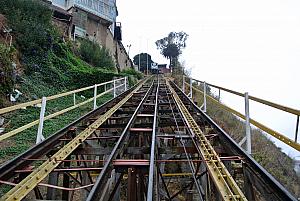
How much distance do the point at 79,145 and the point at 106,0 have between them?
36578mm

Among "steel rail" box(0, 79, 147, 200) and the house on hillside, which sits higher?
the house on hillside

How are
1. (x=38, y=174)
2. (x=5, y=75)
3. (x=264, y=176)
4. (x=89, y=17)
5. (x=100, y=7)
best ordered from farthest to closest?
(x=100, y=7) → (x=89, y=17) → (x=5, y=75) → (x=38, y=174) → (x=264, y=176)

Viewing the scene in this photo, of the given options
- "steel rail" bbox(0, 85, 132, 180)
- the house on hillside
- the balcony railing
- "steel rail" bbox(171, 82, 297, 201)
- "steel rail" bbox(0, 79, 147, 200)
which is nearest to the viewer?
"steel rail" bbox(171, 82, 297, 201)

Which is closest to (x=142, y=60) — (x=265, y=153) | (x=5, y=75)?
(x=5, y=75)

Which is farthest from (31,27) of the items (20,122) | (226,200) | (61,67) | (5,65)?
(226,200)

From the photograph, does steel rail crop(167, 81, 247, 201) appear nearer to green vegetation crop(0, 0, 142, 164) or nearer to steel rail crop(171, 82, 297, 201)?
steel rail crop(171, 82, 297, 201)

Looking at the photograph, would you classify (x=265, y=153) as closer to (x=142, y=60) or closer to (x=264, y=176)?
(x=264, y=176)

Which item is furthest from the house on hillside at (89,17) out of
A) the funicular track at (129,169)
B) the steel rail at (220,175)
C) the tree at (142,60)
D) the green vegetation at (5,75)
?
the steel rail at (220,175)

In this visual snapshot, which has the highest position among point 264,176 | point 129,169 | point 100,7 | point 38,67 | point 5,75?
point 100,7

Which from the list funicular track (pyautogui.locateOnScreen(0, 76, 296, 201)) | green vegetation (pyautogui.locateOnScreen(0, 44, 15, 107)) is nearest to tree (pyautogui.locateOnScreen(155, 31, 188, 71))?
green vegetation (pyautogui.locateOnScreen(0, 44, 15, 107))

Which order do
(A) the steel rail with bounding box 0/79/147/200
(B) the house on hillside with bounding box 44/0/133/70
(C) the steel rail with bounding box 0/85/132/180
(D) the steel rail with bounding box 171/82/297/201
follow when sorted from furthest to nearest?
(B) the house on hillside with bounding box 44/0/133/70 → (C) the steel rail with bounding box 0/85/132/180 → (A) the steel rail with bounding box 0/79/147/200 → (D) the steel rail with bounding box 171/82/297/201

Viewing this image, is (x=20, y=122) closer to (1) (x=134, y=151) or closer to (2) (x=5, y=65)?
(2) (x=5, y=65)

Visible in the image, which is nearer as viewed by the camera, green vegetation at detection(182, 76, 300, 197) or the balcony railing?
green vegetation at detection(182, 76, 300, 197)

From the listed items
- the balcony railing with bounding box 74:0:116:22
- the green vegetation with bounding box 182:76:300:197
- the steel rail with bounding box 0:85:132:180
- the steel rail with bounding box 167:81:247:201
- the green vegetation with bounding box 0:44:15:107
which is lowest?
the green vegetation with bounding box 182:76:300:197
